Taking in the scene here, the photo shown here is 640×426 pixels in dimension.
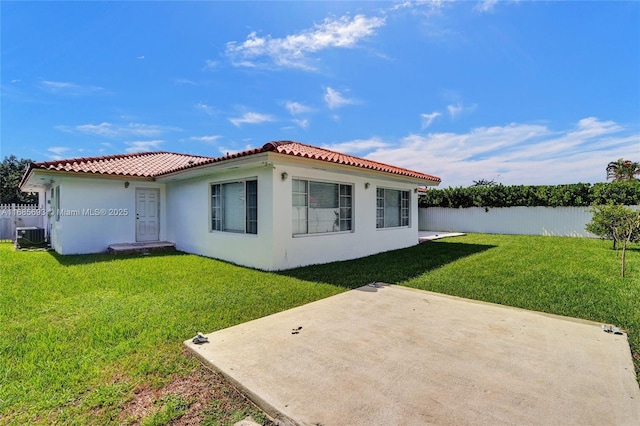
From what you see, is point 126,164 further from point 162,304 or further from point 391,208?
point 391,208

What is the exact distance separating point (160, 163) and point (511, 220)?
2245cm

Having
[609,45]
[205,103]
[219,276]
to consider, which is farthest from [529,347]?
[205,103]

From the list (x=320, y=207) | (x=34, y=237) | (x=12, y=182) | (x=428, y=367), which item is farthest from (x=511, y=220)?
(x=12, y=182)

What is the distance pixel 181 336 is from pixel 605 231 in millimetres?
14078

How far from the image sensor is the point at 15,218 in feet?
62.3

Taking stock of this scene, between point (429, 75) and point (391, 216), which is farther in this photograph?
point (391, 216)

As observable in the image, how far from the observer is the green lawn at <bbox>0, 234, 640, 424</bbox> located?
3020 mm

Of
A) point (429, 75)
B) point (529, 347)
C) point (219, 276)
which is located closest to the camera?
point (529, 347)

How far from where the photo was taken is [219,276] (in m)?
8.12

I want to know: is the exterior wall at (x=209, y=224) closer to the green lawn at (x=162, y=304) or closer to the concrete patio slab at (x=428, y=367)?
the green lawn at (x=162, y=304)

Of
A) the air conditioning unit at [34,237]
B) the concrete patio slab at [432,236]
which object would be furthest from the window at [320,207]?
the air conditioning unit at [34,237]

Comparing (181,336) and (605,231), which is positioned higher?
(605,231)

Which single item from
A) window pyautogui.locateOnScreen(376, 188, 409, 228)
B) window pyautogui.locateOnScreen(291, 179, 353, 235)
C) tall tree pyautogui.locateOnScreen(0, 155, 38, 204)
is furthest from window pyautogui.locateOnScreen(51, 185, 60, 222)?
tall tree pyautogui.locateOnScreen(0, 155, 38, 204)

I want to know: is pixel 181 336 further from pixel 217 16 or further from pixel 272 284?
pixel 217 16
